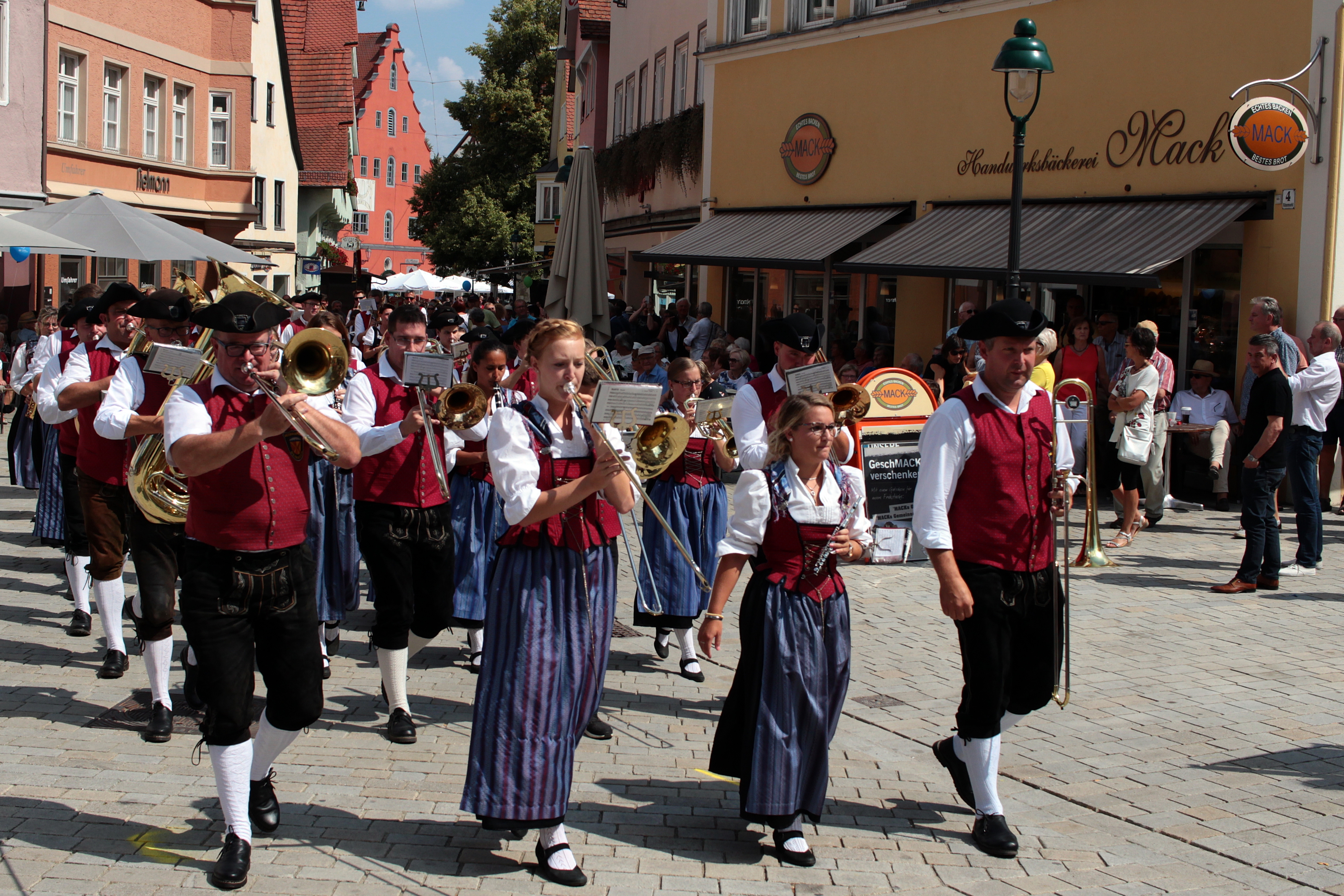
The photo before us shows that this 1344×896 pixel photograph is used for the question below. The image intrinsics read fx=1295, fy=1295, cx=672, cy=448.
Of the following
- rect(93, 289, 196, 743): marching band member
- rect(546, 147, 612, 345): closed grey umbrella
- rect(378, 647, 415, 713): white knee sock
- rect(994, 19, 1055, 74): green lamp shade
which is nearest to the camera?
rect(93, 289, 196, 743): marching band member

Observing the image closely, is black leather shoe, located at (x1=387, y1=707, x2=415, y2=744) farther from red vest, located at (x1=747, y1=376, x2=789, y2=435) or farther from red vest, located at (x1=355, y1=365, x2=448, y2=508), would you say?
red vest, located at (x1=747, y1=376, x2=789, y2=435)

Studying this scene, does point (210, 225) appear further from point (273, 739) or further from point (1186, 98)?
point (273, 739)

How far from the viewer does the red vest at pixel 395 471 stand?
577 cm

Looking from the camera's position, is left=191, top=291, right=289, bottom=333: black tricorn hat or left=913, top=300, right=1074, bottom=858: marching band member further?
left=913, top=300, right=1074, bottom=858: marching band member

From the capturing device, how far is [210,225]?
29.0 metres

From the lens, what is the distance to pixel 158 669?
5648 millimetres

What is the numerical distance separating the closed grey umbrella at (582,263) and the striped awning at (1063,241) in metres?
3.07

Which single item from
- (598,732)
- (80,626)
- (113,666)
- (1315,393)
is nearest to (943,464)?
(598,732)

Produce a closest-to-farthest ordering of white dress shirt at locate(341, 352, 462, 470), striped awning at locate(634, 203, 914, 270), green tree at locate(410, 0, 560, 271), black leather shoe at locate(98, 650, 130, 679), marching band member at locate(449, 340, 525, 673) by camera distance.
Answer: white dress shirt at locate(341, 352, 462, 470) → black leather shoe at locate(98, 650, 130, 679) → marching band member at locate(449, 340, 525, 673) → striped awning at locate(634, 203, 914, 270) → green tree at locate(410, 0, 560, 271)

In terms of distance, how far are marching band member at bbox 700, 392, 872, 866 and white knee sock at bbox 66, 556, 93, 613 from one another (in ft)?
15.1

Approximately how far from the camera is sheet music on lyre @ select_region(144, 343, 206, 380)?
4551mm

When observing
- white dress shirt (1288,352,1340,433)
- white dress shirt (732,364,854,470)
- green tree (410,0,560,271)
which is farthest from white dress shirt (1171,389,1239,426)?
green tree (410,0,560,271)

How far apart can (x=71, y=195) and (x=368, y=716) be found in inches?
772

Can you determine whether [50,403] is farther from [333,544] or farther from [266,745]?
[266,745]
